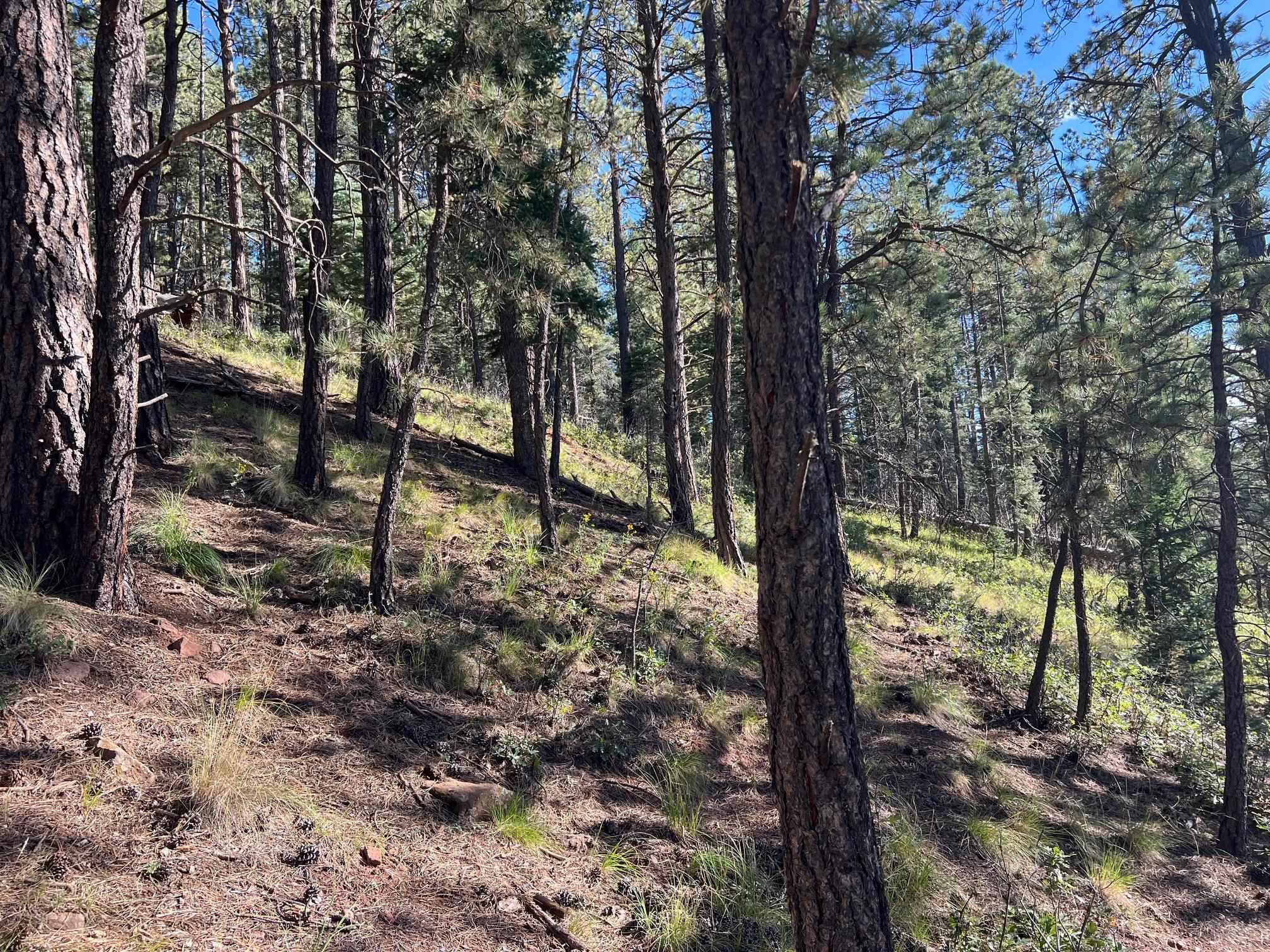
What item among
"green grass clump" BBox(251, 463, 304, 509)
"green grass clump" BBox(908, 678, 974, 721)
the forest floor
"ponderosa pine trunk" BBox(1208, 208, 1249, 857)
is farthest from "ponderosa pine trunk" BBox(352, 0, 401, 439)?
"ponderosa pine trunk" BBox(1208, 208, 1249, 857)

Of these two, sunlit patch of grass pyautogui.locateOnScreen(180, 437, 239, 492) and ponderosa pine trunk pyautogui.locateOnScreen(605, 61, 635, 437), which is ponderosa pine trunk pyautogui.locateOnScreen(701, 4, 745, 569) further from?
ponderosa pine trunk pyautogui.locateOnScreen(605, 61, 635, 437)

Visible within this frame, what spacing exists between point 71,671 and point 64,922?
168 cm

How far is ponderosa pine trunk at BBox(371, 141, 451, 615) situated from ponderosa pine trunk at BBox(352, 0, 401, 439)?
24cm

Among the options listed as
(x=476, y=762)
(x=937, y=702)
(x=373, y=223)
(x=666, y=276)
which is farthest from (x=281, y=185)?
(x=937, y=702)

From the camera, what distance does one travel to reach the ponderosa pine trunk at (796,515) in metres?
2.75

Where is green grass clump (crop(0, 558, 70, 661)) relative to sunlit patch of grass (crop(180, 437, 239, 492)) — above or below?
below

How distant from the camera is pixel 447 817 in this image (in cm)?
373

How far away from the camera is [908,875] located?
14.0 feet

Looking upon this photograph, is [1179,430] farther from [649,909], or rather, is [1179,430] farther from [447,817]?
[447,817]

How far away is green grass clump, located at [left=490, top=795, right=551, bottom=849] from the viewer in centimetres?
376

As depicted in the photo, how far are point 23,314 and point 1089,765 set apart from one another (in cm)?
1003

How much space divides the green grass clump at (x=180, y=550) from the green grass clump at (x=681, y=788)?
3567mm

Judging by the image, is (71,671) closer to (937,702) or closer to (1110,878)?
(1110,878)

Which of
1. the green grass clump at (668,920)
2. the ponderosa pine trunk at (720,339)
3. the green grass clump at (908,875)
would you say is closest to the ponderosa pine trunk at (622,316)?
the ponderosa pine trunk at (720,339)
